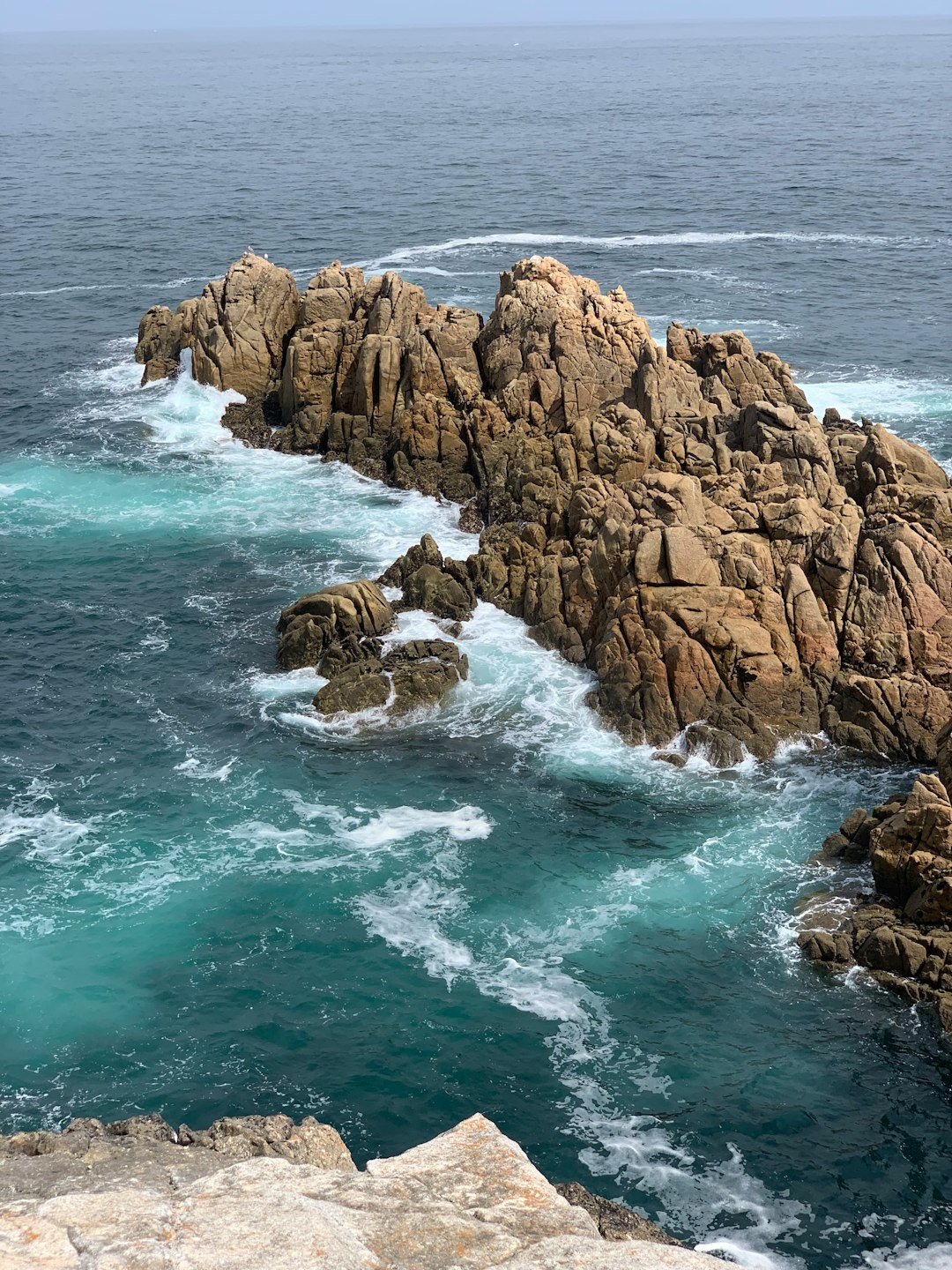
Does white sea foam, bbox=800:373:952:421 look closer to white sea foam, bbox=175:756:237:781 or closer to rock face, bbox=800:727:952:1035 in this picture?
rock face, bbox=800:727:952:1035

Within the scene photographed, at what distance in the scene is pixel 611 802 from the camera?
49688mm

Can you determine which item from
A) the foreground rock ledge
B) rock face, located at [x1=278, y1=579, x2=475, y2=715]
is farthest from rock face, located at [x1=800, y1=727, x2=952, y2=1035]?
rock face, located at [x1=278, y1=579, x2=475, y2=715]

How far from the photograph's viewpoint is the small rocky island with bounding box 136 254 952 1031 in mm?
50688

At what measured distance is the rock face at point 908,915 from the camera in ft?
130

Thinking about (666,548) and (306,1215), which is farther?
(666,548)

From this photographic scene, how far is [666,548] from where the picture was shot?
2137 inches

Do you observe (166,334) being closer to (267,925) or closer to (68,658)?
(68,658)

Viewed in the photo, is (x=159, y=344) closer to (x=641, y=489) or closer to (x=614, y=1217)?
(x=641, y=489)

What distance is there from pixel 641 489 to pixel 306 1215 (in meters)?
41.7

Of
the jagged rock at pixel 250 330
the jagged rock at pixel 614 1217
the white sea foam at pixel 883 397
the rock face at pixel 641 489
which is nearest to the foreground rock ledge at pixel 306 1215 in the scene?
the jagged rock at pixel 614 1217

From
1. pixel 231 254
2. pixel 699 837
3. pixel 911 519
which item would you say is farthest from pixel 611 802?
pixel 231 254

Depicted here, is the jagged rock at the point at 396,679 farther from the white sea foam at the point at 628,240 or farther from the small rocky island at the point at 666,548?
the white sea foam at the point at 628,240

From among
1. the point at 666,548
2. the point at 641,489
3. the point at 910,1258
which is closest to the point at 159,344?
→ the point at 641,489

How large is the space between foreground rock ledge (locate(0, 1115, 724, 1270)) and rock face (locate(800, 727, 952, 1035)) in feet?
62.7
